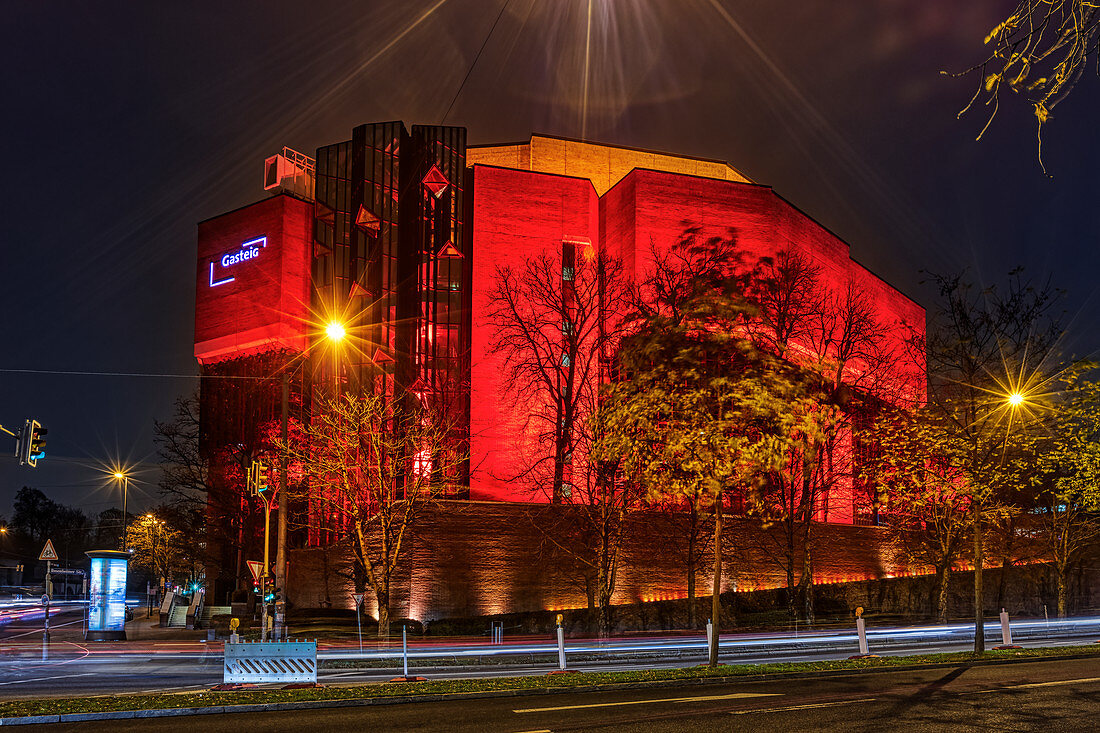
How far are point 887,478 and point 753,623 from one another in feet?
54.5

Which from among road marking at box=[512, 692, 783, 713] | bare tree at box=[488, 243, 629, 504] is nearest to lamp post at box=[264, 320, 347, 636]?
road marking at box=[512, 692, 783, 713]

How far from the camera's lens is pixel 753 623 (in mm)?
38656

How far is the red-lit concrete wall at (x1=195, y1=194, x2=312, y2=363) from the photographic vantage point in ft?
195

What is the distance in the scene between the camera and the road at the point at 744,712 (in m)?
11.1

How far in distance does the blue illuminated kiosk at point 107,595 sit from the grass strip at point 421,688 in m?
22.2

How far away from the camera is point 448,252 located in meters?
53.2

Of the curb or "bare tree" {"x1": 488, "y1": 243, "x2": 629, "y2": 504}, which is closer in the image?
the curb

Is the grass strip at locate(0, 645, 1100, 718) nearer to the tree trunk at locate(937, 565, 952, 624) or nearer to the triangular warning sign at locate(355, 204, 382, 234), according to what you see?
the tree trunk at locate(937, 565, 952, 624)

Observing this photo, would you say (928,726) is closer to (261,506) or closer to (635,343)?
(635,343)

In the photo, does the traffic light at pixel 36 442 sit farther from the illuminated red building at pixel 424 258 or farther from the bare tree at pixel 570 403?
the illuminated red building at pixel 424 258

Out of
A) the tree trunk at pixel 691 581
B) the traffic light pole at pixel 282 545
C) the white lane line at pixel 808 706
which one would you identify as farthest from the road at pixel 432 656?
the white lane line at pixel 808 706

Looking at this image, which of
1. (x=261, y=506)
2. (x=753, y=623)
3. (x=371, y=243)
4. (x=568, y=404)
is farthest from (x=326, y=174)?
(x=753, y=623)

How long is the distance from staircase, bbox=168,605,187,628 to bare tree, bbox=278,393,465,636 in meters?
12.5

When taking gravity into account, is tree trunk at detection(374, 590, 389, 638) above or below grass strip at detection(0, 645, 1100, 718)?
below
